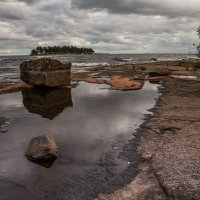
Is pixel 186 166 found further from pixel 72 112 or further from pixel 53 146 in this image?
pixel 72 112

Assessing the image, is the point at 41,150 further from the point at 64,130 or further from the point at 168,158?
the point at 168,158

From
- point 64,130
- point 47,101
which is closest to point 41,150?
point 64,130

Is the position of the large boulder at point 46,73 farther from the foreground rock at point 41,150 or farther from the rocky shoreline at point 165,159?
the foreground rock at point 41,150

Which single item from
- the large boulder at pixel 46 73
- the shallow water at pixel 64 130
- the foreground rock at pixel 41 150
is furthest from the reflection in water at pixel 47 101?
the foreground rock at pixel 41 150

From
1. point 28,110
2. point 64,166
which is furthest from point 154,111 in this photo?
point 64,166

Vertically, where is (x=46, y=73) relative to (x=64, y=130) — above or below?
above

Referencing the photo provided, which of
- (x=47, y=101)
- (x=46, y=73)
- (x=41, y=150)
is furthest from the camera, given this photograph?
(x=46, y=73)

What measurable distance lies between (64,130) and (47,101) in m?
6.34

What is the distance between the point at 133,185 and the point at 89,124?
5507 mm

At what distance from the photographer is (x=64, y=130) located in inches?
460

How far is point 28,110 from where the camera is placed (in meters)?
15.5

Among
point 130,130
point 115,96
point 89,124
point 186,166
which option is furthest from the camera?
point 115,96

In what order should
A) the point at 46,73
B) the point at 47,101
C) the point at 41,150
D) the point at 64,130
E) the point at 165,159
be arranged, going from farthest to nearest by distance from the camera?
the point at 46,73 < the point at 47,101 < the point at 64,130 < the point at 41,150 < the point at 165,159

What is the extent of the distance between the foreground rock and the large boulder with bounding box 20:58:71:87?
1291 centimetres
